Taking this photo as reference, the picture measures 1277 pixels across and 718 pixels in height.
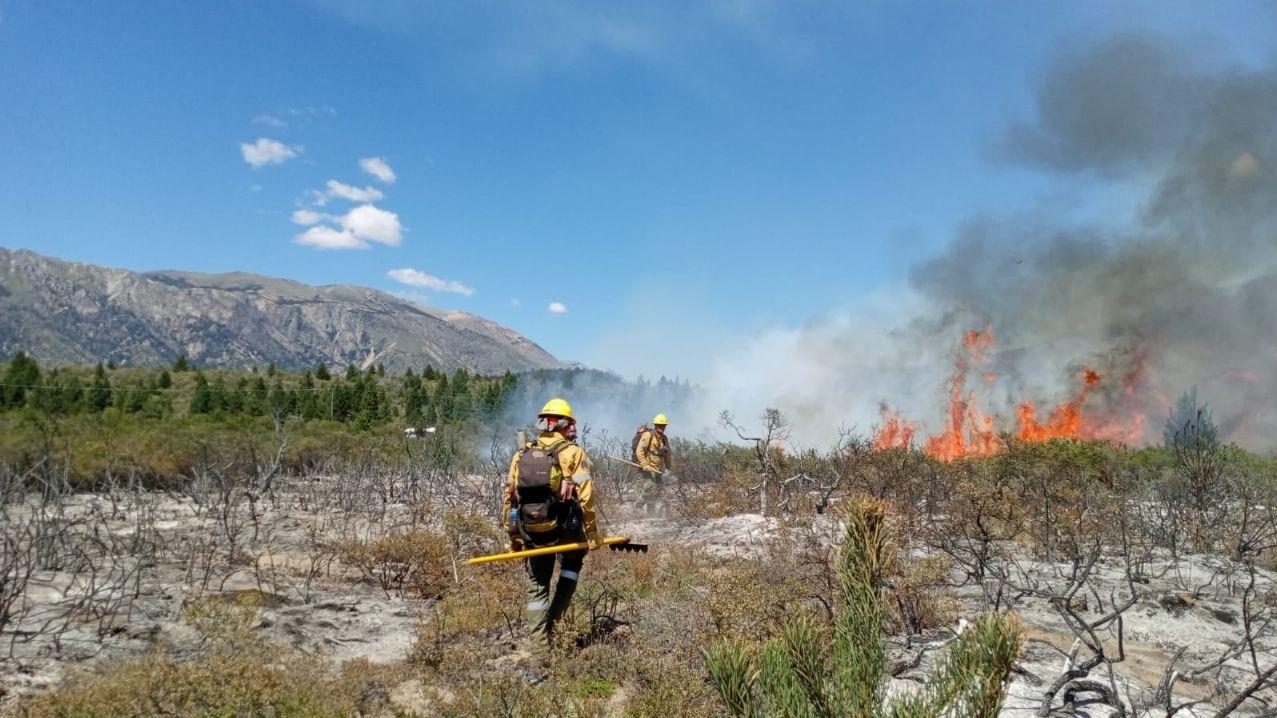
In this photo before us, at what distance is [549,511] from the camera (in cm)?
516

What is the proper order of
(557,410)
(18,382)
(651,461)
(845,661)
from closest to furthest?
(845,661), (557,410), (651,461), (18,382)

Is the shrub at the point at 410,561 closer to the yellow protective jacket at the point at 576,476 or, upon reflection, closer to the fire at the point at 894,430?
the yellow protective jacket at the point at 576,476

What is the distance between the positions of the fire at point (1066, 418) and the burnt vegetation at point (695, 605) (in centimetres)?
1413

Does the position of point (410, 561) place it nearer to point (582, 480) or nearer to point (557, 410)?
point (557, 410)

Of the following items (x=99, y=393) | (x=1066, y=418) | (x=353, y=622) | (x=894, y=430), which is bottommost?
(x=99, y=393)

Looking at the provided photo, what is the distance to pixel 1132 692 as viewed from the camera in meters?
4.28

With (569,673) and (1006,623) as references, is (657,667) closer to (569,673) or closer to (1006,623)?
(569,673)

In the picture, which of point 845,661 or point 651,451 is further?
point 651,451

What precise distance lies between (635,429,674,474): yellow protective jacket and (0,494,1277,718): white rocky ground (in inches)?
145

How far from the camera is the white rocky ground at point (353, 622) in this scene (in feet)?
14.8

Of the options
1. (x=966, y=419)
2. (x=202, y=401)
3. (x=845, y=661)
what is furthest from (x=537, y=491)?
(x=202, y=401)

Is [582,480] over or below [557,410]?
below

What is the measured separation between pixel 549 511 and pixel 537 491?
19 cm

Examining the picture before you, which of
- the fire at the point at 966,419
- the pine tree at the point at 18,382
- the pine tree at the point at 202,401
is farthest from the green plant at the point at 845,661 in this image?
the pine tree at the point at 18,382
